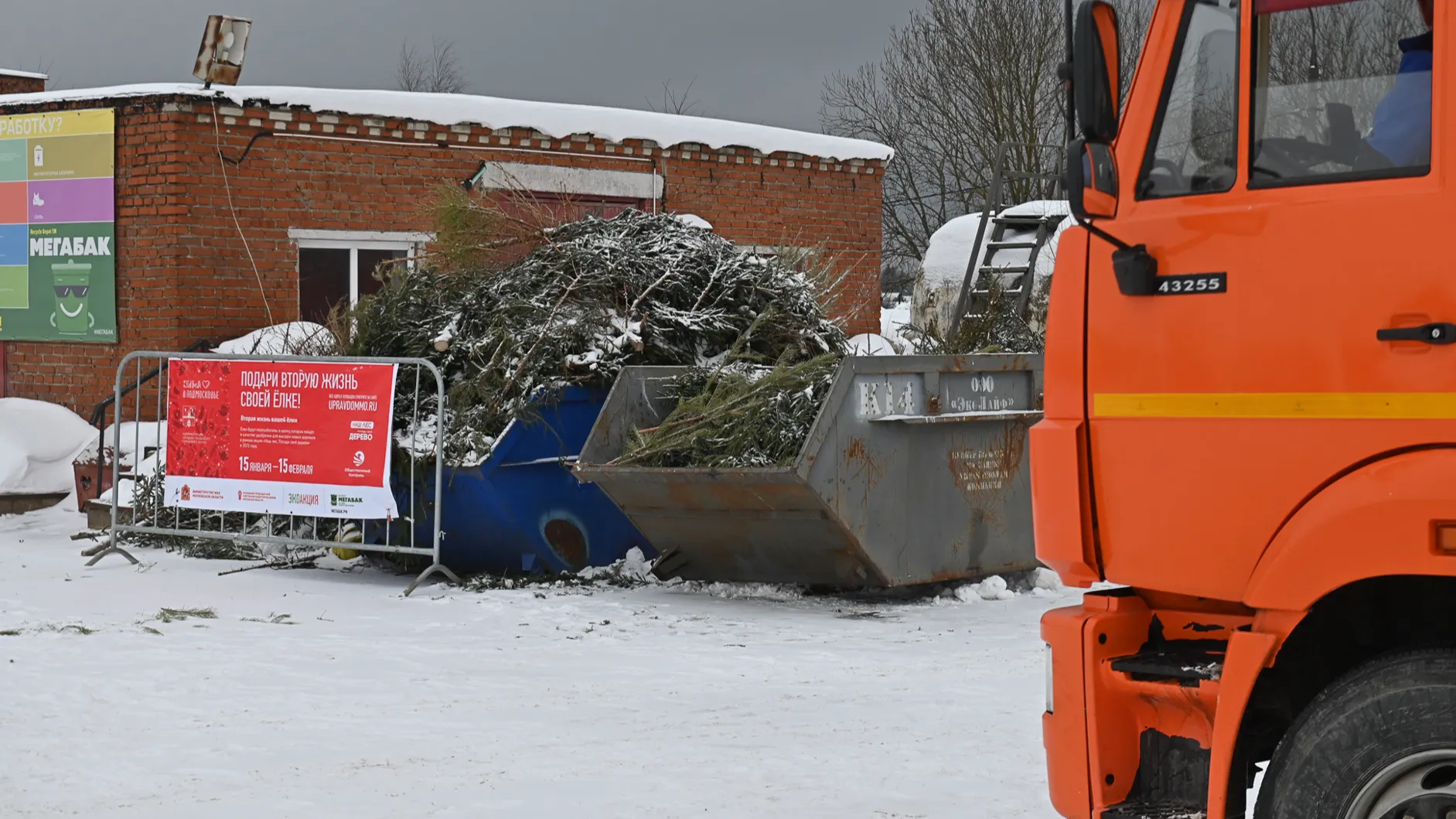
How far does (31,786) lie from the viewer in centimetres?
561

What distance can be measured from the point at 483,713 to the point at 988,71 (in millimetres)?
28946

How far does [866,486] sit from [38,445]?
843 centimetres

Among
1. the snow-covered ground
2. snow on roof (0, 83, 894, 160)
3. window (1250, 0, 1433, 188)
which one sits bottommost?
the snow-covered ground

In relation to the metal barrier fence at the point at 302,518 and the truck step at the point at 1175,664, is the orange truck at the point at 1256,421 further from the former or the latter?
the metal barrier fence at the point at 302,518

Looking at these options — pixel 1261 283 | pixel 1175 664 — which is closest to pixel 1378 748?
pixel 1175 664

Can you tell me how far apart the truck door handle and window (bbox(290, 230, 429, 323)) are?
40.2 ft

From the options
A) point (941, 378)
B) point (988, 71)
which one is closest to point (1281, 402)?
point (941, 378)

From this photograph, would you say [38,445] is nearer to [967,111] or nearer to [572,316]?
[572,316]

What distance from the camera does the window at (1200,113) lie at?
3896mm

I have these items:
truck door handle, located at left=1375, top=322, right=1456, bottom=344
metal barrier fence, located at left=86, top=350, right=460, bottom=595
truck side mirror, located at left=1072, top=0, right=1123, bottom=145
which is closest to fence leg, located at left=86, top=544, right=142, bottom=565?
metal barrier fence, located at left=86, top=350, right=460, bottom=595

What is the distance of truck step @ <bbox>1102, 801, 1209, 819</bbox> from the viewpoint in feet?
13.4

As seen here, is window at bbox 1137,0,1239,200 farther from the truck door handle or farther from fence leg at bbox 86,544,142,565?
fence leg at bbox 86,544,142,565

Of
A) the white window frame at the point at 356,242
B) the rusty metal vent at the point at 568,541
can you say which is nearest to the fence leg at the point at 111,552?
the rusty metal vent at the point at 568,541

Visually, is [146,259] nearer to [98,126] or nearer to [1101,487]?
[98,126]
